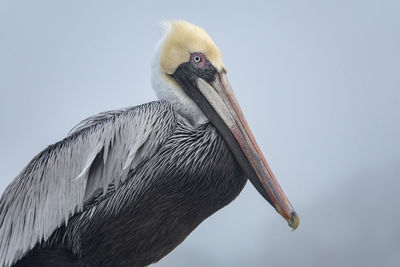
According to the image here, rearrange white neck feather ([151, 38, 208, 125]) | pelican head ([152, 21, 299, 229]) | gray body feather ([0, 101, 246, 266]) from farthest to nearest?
1. white neck feather ([151, 38, 208, 125])
2. pelican head ([152, 21, 299, 229])
3. gray body feather ([0, 101, 246, 266])

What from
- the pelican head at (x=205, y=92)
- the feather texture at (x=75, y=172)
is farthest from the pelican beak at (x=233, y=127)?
the feather texture at (x=75, y=172)

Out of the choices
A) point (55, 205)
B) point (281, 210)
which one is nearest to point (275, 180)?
point (281, 210)

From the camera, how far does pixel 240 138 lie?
402 cm

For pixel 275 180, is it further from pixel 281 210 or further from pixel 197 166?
pixel 197 166

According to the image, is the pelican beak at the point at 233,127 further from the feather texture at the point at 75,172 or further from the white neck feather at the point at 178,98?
the feather texture at the point at 75,172

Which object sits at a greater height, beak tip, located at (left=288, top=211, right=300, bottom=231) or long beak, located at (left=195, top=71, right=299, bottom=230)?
long beak, located at (left=195, top=71, right=299, bottom=230)

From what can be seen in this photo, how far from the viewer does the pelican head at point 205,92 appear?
3967 millimetres

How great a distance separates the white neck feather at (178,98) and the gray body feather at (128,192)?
0.51ft

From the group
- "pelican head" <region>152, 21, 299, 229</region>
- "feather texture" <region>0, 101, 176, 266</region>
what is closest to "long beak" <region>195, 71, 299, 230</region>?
"pelican head" <region>152, 21, 299, 229</region>

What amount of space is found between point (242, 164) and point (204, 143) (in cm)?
33

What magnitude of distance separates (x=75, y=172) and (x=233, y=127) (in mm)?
1242

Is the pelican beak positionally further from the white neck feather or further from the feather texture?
the feather texture

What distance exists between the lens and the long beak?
12.8 feet

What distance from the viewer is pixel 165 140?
156 inches
